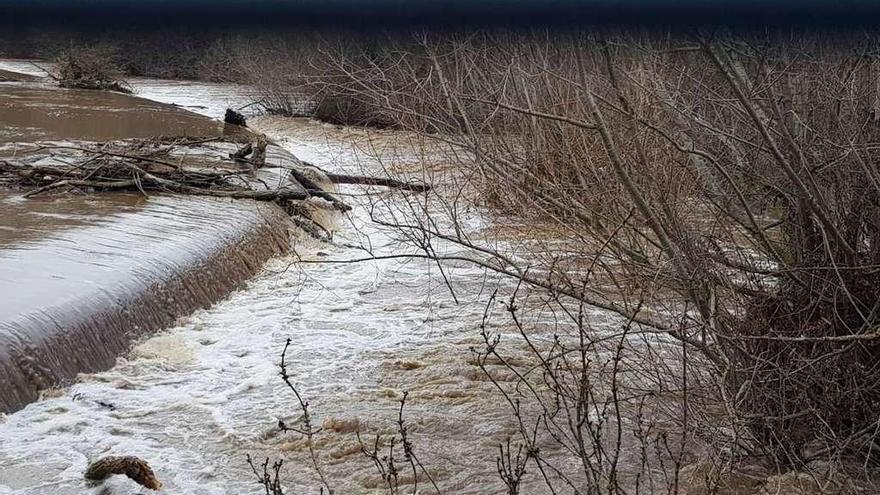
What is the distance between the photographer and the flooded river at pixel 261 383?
493 cm

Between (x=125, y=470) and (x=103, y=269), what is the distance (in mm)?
2892

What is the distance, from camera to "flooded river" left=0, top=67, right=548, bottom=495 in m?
4.93

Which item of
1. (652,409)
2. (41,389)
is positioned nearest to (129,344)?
(41,389)

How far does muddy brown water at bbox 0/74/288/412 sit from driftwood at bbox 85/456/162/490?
100 centimetres

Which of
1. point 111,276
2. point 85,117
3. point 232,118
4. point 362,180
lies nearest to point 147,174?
point 362,180

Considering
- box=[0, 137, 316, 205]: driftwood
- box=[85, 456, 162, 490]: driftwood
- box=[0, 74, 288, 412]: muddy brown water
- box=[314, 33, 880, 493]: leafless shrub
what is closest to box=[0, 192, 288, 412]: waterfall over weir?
box=[0, 74, 288, 412]: muddy brown water

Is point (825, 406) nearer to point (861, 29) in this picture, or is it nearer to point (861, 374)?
point (861, 374)

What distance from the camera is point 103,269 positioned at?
7262 mm

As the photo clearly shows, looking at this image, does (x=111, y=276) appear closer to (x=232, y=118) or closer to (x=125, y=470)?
(x=125, y=470)

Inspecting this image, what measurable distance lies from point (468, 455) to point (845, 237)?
2.16 m

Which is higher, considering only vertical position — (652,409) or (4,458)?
(652,409)

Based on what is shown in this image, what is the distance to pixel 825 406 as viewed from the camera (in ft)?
13.6

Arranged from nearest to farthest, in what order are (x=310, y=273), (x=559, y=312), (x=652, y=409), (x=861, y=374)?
1. (x=861, y=374)
2. (x=652, y=409)
3. (x=559, y=312)
4. (x=310, y=273)

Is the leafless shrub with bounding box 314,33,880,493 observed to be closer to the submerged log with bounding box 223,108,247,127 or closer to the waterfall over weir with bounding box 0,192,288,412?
the waterfall over weir with bounding box 0,192,288,412
